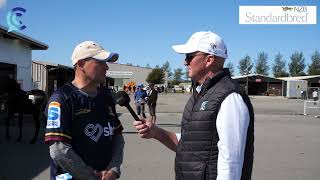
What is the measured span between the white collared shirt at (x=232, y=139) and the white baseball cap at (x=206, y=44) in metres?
0.47

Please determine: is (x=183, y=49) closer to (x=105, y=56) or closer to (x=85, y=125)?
(x=105, y=56)

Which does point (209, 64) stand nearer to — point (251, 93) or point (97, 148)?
point (97, 148)

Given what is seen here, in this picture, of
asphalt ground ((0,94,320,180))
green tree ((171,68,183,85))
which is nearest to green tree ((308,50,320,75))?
green tree ((171,68,183,85))

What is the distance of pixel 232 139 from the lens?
9.70 feet

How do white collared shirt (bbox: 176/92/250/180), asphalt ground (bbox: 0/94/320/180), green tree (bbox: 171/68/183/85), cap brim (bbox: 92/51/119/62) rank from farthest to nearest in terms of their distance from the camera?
green tree (bbox: 171/68/183/85)
asphalt ground (bbox: 0/94/320/180)
cap brim (bbox: 92/51/119/62)
white collared shirt (bbox: 176/92/250/180)

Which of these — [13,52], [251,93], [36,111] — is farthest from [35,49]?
[251,93]

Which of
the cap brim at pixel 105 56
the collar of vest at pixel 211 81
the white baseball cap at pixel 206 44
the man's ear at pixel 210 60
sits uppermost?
the white baseball cap at pixel 206 44

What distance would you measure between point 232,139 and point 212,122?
0.20 metres

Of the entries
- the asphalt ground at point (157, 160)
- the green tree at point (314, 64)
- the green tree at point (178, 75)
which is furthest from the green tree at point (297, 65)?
the asphalt ground at point (157, 160)

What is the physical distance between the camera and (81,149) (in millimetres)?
3357

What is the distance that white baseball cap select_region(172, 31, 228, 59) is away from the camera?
3342 mm

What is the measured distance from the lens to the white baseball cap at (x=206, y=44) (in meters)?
3.34

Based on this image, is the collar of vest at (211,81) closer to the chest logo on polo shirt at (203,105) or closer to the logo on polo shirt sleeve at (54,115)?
the chest logo on polo shirt at (203,105)

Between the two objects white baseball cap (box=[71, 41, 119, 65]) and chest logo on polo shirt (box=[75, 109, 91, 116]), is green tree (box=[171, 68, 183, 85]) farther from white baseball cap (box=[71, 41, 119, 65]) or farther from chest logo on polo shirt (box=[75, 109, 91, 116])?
chest logo on polo shirt (box=[75, 109, 91, 116])
